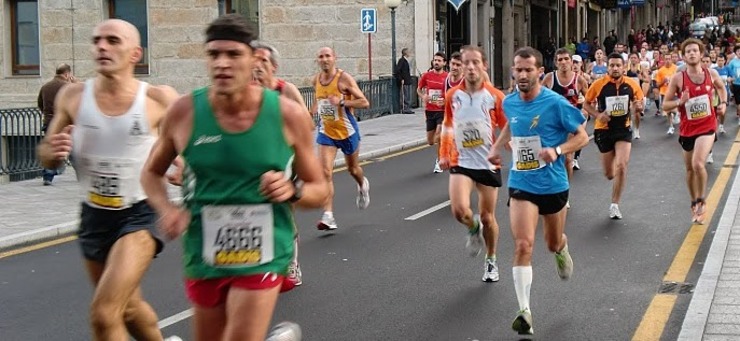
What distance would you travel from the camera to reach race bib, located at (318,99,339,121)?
12.9 metres

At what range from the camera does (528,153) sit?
332 inches

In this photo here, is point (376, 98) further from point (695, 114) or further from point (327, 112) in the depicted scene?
point (695, 114)

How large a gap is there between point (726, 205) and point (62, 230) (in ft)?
22.8

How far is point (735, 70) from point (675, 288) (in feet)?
69.0

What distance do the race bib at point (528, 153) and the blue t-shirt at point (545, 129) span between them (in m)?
0.01

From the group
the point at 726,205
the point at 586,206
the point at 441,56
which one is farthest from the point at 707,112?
the point at 441,56

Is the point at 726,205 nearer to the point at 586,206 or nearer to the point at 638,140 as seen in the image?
the point at 586,206

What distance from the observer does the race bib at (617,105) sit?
45.4 ft

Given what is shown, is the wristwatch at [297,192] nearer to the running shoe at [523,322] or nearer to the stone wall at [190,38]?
the running shoe at [523,322]

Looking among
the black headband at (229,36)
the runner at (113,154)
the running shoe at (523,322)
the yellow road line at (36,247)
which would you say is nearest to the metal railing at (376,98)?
the yellow road line at (36,247)

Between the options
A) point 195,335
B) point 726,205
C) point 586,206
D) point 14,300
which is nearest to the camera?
point 195,335

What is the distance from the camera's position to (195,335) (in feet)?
17.0

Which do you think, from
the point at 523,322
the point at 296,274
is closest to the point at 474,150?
the point at 296,274

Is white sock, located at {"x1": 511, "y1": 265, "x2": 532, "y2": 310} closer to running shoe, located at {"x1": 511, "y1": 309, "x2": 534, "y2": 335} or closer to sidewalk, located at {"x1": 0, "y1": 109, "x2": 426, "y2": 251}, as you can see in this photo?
running shoe, located at {"x1": 511, "y1": 309, "x2": 534, "y2": 335}
